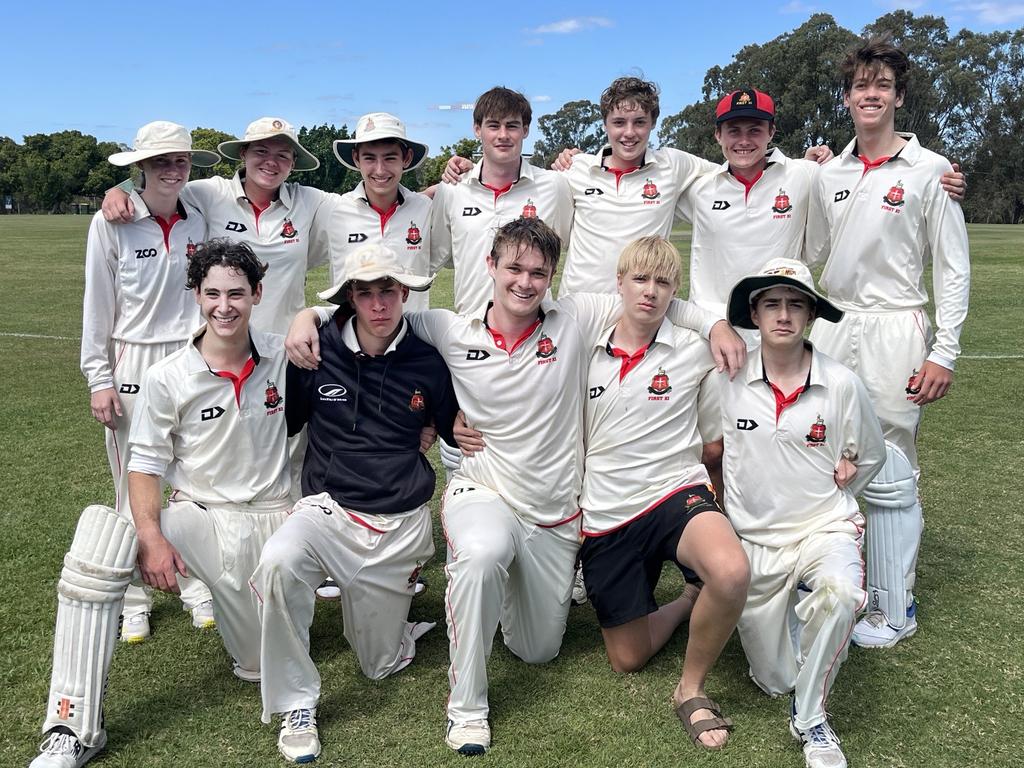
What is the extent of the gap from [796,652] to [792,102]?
5904cm

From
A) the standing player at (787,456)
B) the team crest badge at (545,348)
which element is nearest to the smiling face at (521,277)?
the team crest badge at (545,348)

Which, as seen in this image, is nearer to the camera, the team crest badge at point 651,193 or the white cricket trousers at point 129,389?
the white cricket trousers at point 129,389

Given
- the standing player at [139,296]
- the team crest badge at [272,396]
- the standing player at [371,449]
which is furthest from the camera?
the standing player at [139,296]

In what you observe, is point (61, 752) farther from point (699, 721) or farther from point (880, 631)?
point (880, 631)

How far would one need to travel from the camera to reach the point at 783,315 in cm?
356

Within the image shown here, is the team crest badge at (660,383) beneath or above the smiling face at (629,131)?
beneath

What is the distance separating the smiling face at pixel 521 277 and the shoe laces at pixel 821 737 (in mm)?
1922

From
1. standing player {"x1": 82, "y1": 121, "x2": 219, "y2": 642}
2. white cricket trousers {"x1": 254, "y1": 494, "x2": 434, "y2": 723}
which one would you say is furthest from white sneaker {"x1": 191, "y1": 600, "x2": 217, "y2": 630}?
white cricket trousers {"x1": 254, "y1": 494, "x2": 434, "y2": 723}

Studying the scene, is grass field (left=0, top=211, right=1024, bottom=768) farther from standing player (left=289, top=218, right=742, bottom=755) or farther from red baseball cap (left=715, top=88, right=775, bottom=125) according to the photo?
red baseball cap (left=715, top=88, right=775, bottom=125)

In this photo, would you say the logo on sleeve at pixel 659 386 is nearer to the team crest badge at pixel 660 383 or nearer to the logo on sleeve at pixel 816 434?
the team crest badge at pixel 660 383

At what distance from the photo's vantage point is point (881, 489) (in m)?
3.95

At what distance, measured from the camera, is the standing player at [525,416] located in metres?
3.70

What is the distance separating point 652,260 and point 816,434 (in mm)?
963

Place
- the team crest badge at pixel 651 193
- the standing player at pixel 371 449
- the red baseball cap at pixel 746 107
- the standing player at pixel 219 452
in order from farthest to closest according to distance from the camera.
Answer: the team crest badge at pixel 651 193
the red baseball cap at pixel 746 107
the standing player at pixel 371 449
the standing player at pixel 219 452
